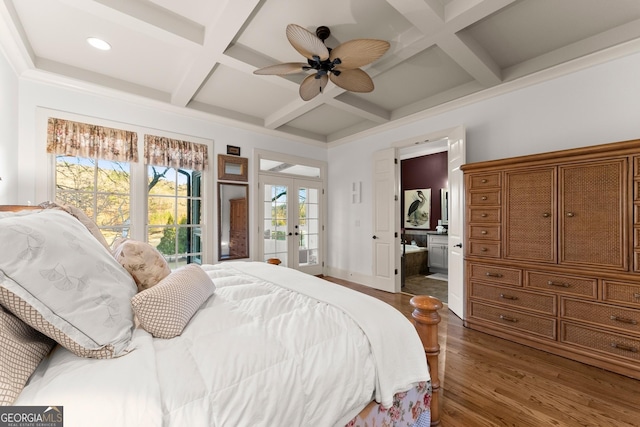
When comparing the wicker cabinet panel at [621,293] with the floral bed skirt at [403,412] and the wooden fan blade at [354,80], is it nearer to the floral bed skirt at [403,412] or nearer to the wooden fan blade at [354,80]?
the floral bed skirt at [403,412]

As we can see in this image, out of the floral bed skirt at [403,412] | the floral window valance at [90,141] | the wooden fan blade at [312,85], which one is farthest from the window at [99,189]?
the floral bed skirt at [403,412]

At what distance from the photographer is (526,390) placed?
5.75 feet

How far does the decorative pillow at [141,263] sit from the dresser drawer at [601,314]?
9.92ft

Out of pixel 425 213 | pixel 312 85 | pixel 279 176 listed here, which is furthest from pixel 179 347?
pixel 425 213

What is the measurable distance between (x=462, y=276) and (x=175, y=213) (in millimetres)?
3758

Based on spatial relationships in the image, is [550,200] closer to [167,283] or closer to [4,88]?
[167,283]

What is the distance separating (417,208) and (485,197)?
155 inches

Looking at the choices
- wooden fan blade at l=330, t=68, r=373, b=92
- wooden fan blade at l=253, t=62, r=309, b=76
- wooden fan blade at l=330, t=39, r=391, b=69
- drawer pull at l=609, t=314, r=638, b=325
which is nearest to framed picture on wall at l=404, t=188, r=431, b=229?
drawer pull at l=609, t=314, r=638, b=325

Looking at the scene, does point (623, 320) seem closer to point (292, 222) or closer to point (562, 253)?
point (562, 253)

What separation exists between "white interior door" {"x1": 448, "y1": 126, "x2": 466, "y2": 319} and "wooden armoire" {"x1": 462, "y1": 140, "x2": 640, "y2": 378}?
0.23 m

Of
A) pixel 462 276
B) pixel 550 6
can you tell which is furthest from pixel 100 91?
pixel 462 276

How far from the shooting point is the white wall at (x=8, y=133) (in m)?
2.16

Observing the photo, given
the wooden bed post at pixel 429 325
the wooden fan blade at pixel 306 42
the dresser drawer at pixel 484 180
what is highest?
the wooden fan blade at pixel 306 42
